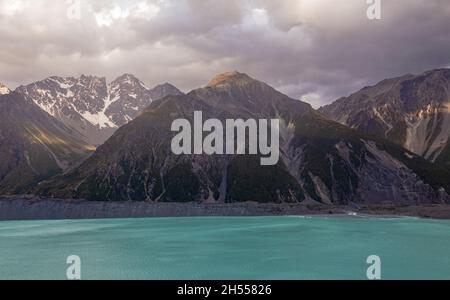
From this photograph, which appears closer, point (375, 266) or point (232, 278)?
point (232, 278)

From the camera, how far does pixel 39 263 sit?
3194 inches

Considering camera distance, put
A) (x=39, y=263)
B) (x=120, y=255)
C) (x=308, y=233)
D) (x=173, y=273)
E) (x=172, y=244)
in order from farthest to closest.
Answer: (x=308, y=233)
(x=172, y=244)
(x=120, y=255)
(x=39, y=263)
(x=173, y=273)

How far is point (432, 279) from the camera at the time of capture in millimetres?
61156

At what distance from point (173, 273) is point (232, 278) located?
9860 millimetres

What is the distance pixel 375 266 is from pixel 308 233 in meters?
62.7
